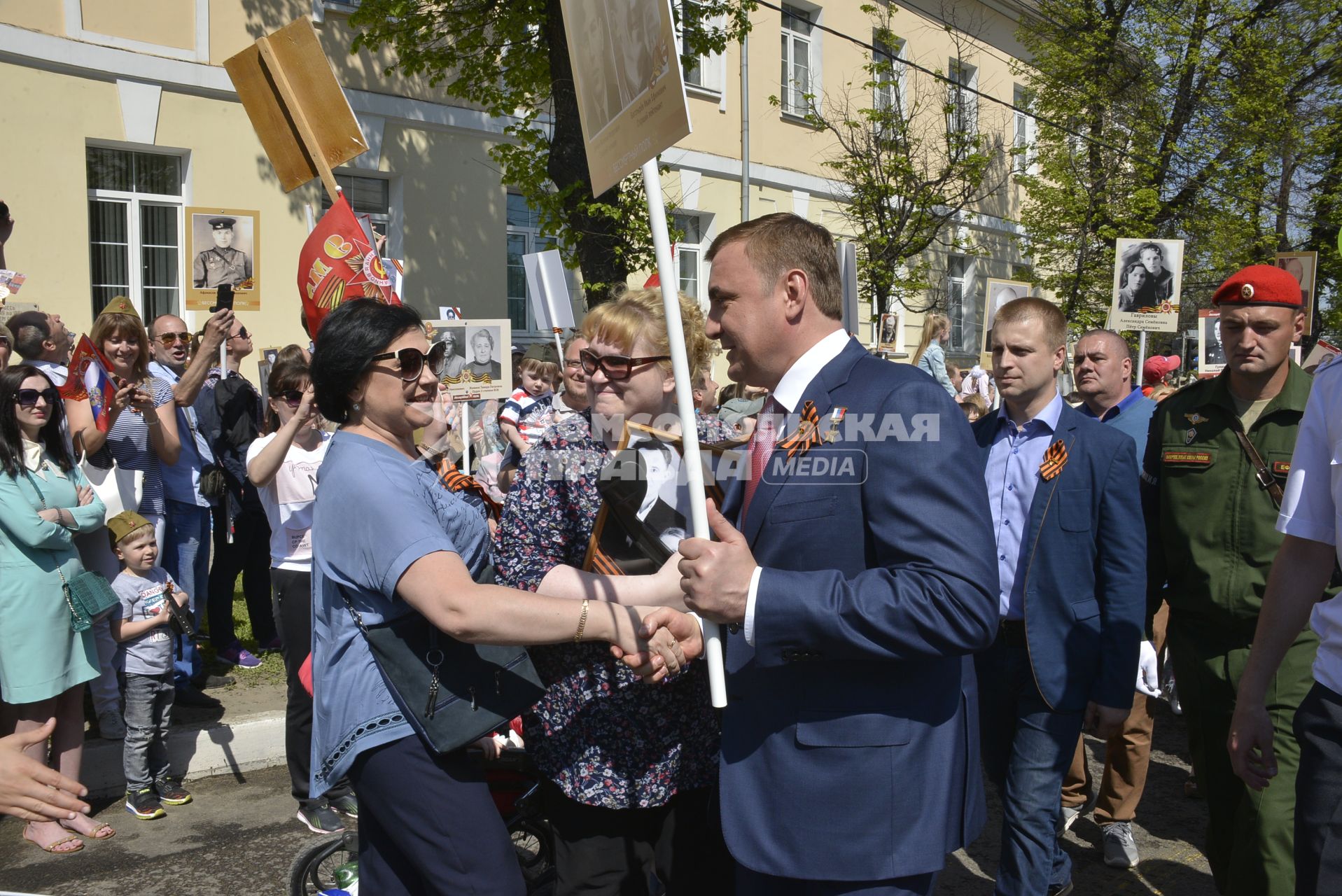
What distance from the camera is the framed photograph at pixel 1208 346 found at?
35.1 ft

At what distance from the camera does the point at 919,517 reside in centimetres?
203

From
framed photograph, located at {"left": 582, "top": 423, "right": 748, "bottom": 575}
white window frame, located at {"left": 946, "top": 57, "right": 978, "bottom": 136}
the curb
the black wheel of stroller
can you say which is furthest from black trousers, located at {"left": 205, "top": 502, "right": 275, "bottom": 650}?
white window frame, located at {"left": 946, "top": 57, "right": 978, "bottom": 136}

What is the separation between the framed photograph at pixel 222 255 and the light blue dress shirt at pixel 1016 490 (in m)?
5.05

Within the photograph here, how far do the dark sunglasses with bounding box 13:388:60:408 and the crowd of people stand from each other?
0.02 meters

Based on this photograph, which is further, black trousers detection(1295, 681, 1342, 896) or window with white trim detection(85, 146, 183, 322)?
window with white trim detection(85, 146, 183, 322)

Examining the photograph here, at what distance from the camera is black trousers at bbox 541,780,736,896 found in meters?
2.72

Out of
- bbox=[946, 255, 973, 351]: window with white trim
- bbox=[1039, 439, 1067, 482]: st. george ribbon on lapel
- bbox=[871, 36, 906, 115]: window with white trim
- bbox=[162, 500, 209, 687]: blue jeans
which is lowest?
bbox=[162, 500, 209, 687]: blue jeans

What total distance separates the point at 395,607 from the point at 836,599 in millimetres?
1086

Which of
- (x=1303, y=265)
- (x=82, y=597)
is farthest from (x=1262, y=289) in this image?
(x=1303, y=265)

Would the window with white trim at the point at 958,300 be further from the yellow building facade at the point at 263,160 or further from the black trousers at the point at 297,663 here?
the black trousers at the point at 297,663

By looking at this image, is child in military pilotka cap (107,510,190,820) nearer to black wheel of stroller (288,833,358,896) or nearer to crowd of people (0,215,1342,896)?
crowd of people (0,215,1342,896)

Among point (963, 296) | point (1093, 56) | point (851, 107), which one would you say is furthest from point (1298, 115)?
point (851, 107)

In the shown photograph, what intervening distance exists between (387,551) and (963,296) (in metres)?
22.8

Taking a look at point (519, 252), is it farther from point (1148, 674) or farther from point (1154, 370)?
point (1148, 674)
